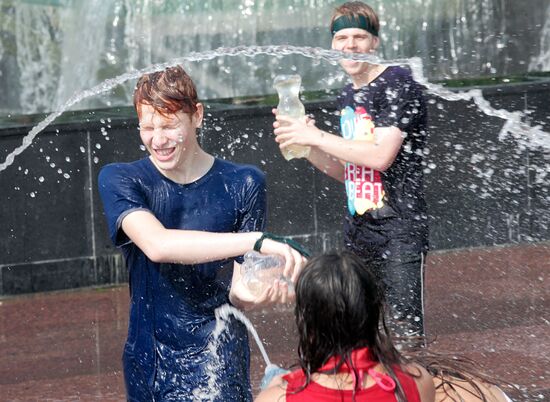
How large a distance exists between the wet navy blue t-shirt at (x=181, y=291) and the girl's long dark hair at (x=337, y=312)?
970mm

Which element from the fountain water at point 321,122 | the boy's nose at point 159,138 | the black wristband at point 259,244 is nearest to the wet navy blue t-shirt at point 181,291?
the boy's nose at point 159,138

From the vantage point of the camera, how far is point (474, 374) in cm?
307

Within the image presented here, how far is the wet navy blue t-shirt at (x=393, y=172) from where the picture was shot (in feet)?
15.8

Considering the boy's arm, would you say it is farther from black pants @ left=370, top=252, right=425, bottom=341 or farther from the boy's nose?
black pants @ left=370, top=252, right=425, bottom=341

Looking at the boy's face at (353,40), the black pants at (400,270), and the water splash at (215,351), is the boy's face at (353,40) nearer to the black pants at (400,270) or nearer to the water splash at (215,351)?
the black pants at (400,270)

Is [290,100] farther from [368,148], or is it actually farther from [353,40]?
[353,40]

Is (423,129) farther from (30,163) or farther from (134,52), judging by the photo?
(134,52)

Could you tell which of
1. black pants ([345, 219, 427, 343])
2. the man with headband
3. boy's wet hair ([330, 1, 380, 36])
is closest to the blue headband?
boy's wet hair ([330, 1, 380, 36])

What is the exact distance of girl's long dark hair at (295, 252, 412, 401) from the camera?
2.70m

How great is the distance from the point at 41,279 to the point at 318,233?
212 centimetres

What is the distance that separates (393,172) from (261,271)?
1.51m

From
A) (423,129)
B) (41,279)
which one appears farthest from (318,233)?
(423,129)

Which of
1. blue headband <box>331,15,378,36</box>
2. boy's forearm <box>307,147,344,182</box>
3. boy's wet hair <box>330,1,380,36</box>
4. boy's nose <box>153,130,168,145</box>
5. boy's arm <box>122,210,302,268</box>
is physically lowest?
boy's arm <box>122,210,302,268</box>

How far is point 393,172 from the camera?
4898mm
